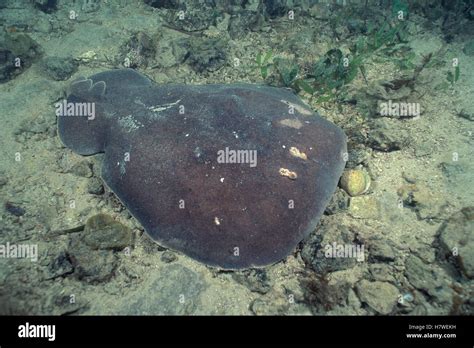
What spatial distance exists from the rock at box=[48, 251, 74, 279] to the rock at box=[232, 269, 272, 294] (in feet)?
7.09

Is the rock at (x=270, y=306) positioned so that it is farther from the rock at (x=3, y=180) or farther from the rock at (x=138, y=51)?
the rock at (x=138, y=51)

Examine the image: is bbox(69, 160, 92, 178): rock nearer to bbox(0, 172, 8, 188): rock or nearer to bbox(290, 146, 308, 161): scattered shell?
bbox(0, 172, 8, 188): rock

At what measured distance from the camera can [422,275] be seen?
Answer: 3.76 metres

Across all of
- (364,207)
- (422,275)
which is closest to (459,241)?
(422,275)

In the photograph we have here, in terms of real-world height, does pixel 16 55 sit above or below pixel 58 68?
above

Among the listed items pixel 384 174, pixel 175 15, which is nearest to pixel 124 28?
pixel 175 15

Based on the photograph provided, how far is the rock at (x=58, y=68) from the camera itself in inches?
280

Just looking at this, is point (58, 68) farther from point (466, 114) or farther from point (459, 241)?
point (466, 114)

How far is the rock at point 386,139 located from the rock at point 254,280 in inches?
116

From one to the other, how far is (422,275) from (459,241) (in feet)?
2.12

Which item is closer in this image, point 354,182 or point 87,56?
point 354,182

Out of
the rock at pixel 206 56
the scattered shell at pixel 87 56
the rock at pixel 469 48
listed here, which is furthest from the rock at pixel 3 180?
the rock at pixel 469 48

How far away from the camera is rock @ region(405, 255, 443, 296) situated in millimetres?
3646
